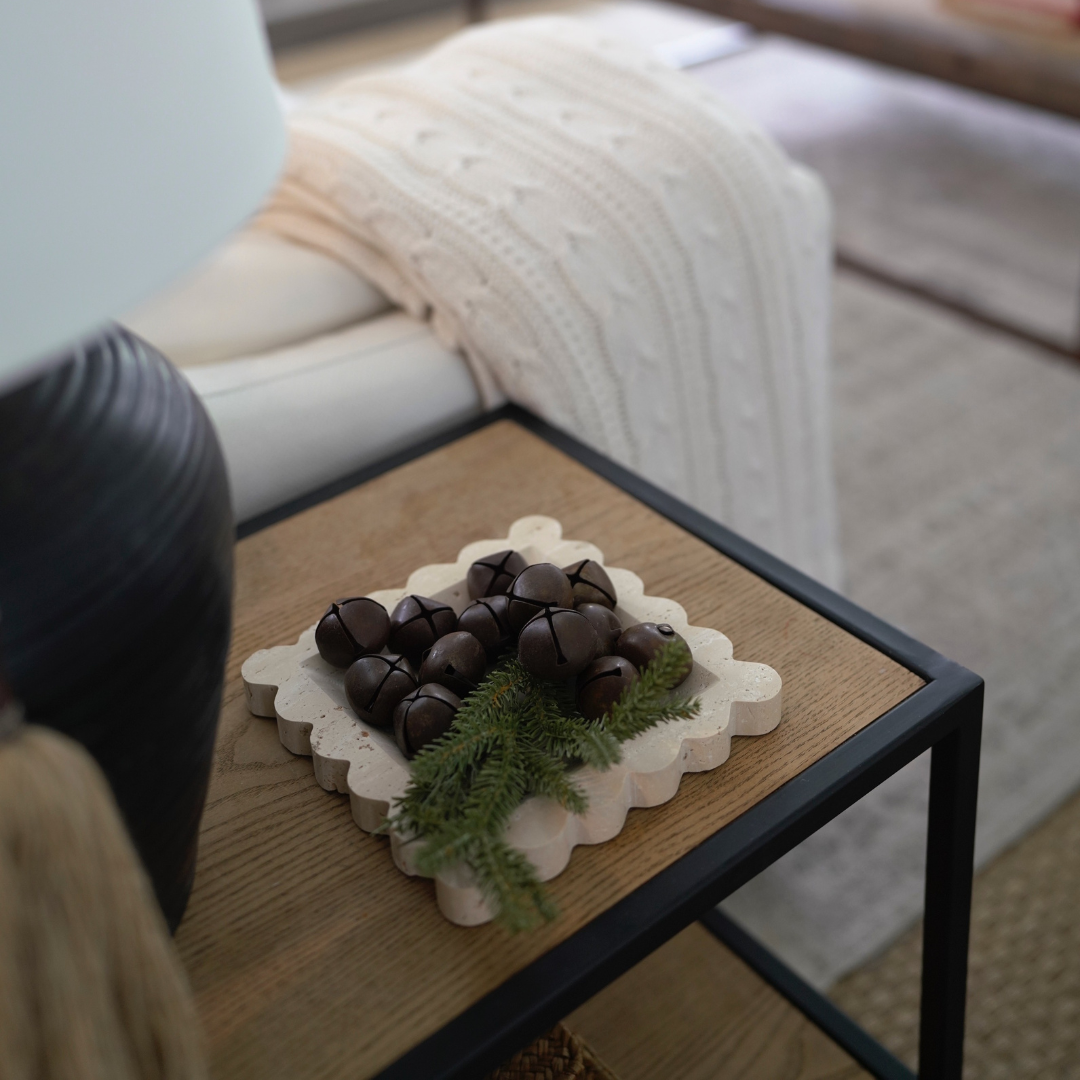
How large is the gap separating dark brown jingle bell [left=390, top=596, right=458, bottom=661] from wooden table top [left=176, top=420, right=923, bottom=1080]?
0.27 ft

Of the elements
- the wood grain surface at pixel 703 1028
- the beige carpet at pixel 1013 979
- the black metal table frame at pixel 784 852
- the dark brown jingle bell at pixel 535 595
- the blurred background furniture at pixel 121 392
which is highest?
the blurred background furniture at pixel 121 392

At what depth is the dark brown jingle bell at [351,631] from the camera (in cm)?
62

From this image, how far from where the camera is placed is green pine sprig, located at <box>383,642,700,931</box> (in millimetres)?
488

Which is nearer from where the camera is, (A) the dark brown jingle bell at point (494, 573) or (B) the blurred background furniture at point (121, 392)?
(B) the blurred background furniture at point (121, 392)

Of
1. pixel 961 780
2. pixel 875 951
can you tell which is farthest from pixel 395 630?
pixel 875 951

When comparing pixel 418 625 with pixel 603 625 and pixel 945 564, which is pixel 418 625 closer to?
pixel 603 625

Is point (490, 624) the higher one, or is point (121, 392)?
point (121, 392)

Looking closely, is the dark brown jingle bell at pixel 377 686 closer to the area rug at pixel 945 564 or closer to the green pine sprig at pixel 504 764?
the green pine sprig at pixel 504 764

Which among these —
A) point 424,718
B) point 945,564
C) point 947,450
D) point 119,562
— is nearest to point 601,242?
point 424,718

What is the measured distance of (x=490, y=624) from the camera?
60 centimetres

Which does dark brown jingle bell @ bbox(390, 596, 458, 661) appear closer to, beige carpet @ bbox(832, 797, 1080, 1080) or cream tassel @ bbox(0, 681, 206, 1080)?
cream tassel @ bbox(0, 681, 206, 1080)

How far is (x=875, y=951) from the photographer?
1046mm

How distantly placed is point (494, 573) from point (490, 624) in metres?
0.06

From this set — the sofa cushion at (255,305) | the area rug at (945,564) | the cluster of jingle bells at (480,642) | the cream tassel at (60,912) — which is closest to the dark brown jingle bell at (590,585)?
the cluster of jingle bells at (480,642)
